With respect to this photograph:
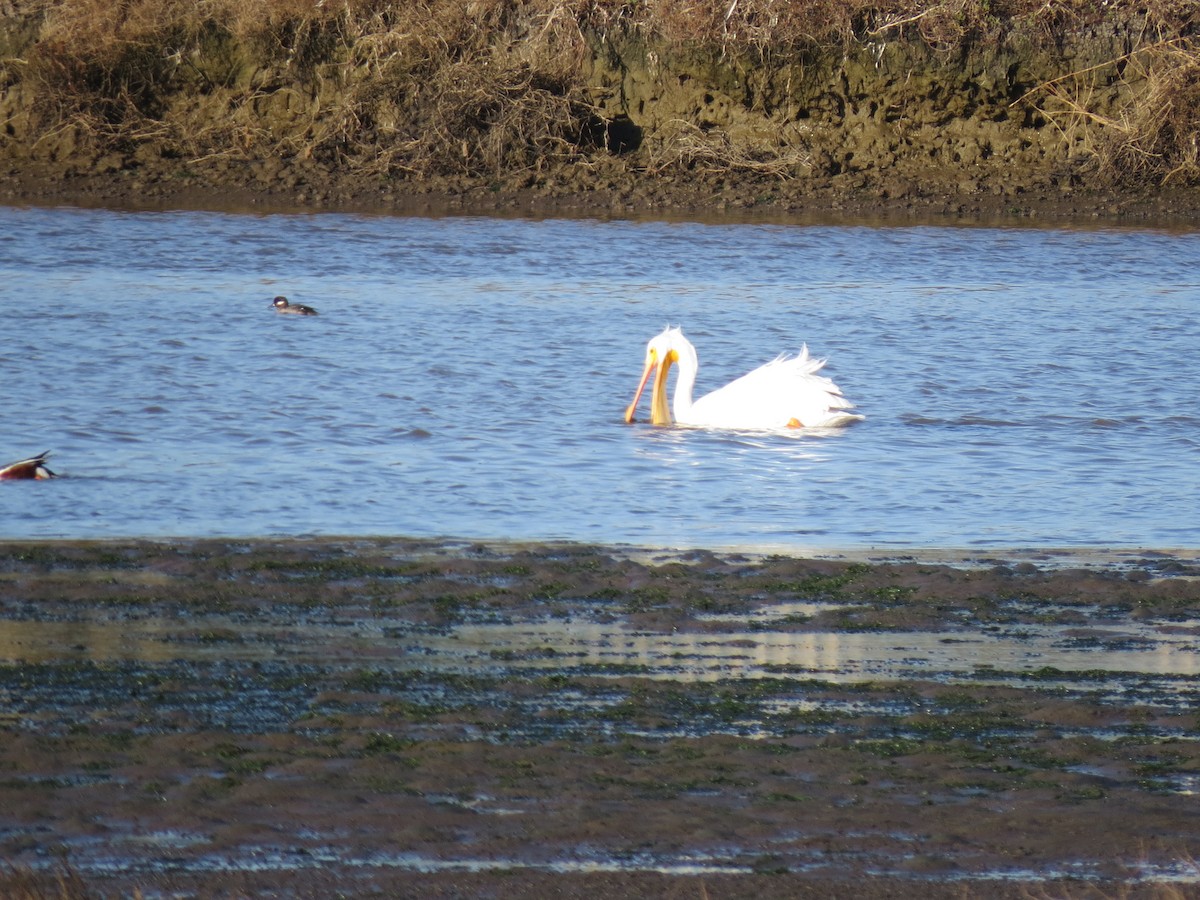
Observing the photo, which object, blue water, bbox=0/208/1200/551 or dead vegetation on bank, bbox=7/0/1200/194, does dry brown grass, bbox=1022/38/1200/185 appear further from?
blue water, bbox=0/208/1200/551

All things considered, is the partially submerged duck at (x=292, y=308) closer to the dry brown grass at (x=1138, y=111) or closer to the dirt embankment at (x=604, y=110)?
the dirt embankment at (x=604, y=110)

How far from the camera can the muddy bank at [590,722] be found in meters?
4.03

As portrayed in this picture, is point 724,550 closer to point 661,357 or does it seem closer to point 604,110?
point 661,357

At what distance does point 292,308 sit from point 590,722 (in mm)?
9656

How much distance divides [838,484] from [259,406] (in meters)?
3.68

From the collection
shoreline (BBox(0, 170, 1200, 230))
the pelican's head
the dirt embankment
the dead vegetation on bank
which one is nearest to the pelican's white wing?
the pelican's head

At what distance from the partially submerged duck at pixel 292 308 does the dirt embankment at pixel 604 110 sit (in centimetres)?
730

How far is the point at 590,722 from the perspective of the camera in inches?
194

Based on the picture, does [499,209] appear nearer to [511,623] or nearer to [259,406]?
[259,406]

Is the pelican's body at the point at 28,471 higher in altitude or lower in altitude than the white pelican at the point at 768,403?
lower

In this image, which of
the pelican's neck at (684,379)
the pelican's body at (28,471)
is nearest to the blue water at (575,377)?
the pelican's body at (28,471)

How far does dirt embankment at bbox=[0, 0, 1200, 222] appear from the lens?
2161cm

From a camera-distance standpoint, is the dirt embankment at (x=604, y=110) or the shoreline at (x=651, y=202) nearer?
the shoreline at (x=651, y=202)

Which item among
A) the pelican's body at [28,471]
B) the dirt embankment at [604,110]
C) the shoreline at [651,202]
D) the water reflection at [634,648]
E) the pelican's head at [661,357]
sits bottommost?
the pelican's body at [28,471]
